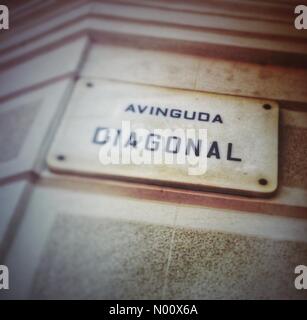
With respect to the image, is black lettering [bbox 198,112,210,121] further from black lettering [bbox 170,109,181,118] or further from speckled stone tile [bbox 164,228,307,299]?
speckled stone tile [bbox 164,228,307,299]

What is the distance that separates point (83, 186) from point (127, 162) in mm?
163

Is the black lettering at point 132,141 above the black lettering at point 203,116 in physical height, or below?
below

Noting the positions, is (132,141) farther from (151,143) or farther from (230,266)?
(230,266)

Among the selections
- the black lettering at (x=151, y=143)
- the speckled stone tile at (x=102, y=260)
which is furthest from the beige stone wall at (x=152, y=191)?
the black lettering at (x=151, y=143)

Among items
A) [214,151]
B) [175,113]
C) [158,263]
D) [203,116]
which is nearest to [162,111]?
[175,113]

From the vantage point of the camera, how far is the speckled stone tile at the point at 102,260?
107cm

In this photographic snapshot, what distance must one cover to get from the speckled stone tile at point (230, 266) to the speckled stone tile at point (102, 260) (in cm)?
5

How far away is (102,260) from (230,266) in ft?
1.22

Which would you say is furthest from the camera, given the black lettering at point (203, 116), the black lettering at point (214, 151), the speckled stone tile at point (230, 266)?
the black lettering at point (203, 116)

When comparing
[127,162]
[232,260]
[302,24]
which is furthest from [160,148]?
[302,24]

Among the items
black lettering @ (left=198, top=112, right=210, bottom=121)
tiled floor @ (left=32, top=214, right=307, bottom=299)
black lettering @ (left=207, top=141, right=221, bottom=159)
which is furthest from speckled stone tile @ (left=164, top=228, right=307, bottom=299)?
black lettering @ (left=198, top=112, right=210, bottom=121)

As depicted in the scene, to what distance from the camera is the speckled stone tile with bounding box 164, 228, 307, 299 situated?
106cm

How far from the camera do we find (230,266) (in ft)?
3.59

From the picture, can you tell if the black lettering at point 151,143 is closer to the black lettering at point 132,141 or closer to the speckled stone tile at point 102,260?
the black lettering at point 132,141
